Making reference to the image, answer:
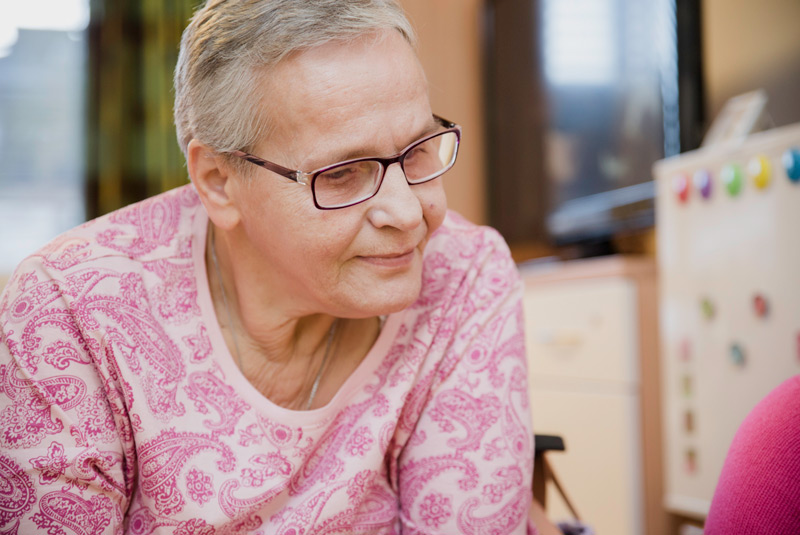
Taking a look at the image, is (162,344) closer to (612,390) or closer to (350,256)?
(350,256)

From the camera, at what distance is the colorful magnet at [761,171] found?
5.24ft

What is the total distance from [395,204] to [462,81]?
9.86 feet

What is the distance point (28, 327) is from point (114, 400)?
0.12 meters

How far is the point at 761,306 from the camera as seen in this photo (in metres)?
1.62

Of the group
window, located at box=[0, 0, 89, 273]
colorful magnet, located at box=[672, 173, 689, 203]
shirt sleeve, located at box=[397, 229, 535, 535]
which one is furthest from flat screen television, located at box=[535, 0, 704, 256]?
window, located at box=[0, 0, 89, 273]

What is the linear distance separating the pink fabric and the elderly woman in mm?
234

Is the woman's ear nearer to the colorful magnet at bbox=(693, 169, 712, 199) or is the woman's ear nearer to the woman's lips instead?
the woman's lips

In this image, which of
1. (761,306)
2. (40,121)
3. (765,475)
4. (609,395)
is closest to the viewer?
(765,475)

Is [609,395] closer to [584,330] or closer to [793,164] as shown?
[584,330]

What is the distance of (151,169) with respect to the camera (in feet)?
12.2

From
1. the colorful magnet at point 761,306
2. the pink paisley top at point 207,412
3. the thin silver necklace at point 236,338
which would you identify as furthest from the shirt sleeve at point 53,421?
the colorful magnet at point 761,306

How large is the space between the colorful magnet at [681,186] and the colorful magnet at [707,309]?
25cm

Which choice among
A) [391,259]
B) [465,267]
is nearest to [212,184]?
[391,259]

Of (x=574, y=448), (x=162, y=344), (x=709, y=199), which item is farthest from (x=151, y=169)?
(x=162, y=344)
